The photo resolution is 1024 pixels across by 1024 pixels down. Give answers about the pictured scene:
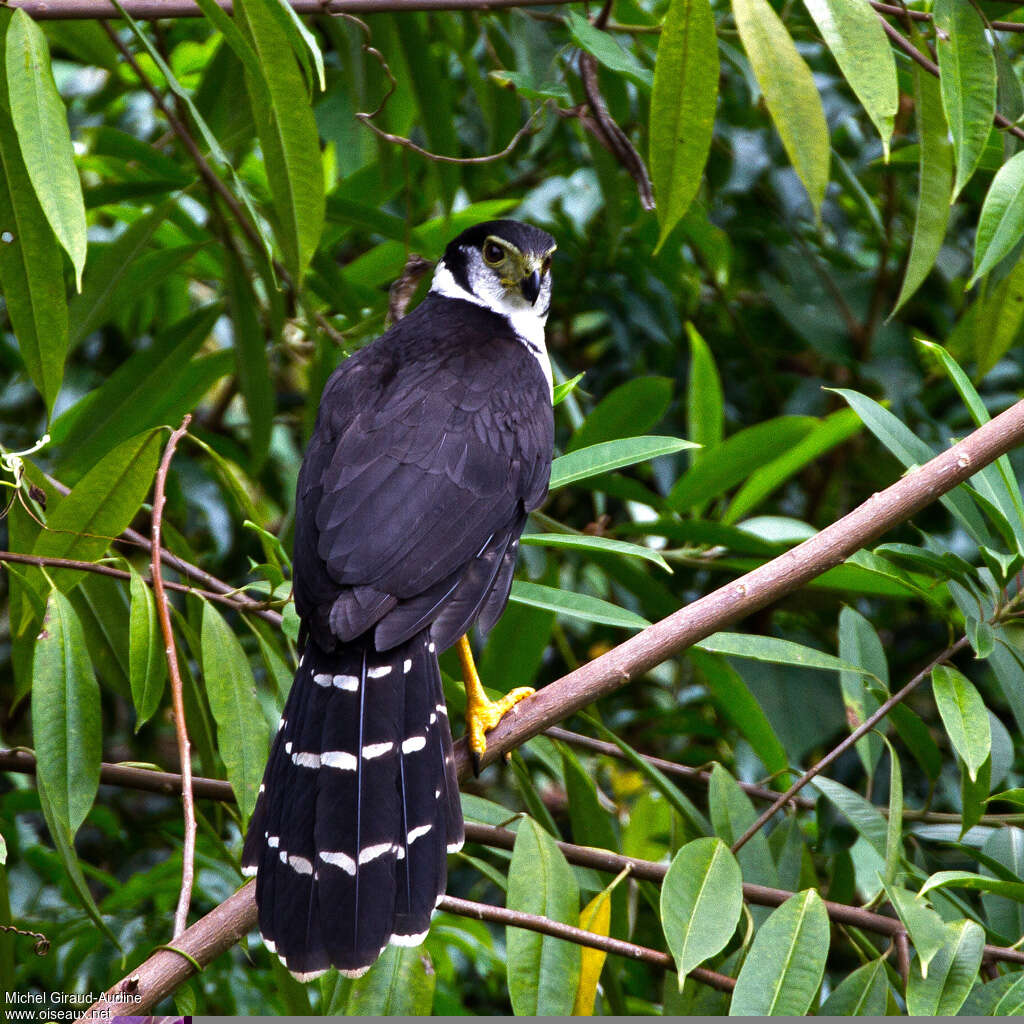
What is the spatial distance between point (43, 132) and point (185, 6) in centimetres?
54

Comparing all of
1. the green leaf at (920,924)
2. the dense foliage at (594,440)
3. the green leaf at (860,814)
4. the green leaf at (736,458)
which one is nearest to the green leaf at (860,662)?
the dense foliage at (594,440)

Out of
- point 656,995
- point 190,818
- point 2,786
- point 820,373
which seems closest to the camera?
point 190,818

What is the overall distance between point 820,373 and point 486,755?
2.75m

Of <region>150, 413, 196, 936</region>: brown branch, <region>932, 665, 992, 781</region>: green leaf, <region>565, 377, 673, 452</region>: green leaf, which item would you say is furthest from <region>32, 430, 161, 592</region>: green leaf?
<region>932, 665, 992, 781</region>: green leaf

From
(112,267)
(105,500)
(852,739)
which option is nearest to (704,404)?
(852,739)

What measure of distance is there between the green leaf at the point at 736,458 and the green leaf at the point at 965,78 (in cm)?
78

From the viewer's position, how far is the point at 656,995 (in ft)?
11.8

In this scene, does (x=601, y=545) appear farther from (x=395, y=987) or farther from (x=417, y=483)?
(x=395, y=987)

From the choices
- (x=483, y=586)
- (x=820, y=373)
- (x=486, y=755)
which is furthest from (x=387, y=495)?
(x=820, y=373)

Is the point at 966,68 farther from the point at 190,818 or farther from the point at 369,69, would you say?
the point at 190,818

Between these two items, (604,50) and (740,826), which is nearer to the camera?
(740,826)

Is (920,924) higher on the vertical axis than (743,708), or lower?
higher

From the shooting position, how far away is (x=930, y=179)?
90.3 inches

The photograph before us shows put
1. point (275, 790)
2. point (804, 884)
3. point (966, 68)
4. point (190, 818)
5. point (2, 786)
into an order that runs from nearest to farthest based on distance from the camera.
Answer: point (190, 818) → point (275, 790) → point (966, 68) → point (804, 884) → point (2, 786)
